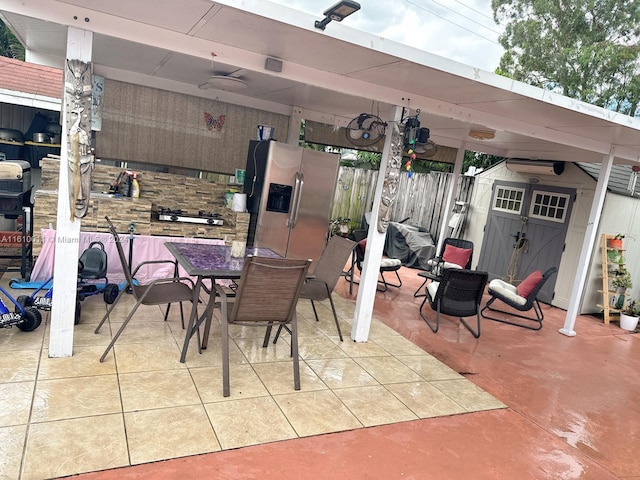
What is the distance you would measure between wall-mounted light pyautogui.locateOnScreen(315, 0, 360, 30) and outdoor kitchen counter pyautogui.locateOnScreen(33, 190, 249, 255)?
3099 millimetres

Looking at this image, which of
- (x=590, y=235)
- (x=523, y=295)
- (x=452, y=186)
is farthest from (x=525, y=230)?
(x=523, y=295)

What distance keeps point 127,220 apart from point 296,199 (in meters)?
2.07

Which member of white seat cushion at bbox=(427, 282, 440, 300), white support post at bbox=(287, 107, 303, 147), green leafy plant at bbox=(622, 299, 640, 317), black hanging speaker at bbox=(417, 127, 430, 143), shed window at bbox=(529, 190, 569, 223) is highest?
white support post at bbox=(287, 107, 303, 147)

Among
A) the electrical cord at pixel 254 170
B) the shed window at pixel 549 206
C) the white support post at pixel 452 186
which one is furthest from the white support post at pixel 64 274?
the shed window at pixel 549 206

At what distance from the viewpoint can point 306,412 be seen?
2.79 metres

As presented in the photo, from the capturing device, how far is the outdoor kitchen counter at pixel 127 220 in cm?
449

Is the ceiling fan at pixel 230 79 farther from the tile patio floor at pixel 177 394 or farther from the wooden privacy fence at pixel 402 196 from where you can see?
the wooden privacy fence at pixel 402 196

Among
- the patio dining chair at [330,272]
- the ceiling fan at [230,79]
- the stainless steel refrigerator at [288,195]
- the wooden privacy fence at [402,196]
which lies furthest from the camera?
the wooden privacy fence at [402,196]

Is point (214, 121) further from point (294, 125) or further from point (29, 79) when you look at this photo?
point (29, 79)

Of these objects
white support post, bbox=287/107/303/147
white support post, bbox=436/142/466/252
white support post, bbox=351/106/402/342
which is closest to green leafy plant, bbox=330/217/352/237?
white support post, bbox=436/142/466/252

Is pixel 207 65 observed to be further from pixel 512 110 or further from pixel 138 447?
pixel 138 447

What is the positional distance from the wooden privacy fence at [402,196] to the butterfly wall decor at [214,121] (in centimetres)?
408

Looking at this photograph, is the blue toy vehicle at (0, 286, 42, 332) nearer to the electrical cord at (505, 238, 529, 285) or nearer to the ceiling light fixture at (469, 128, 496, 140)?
the ceiling light fixture at (469, 128, 496, 140)

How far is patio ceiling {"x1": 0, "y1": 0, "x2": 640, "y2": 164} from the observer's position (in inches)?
103
